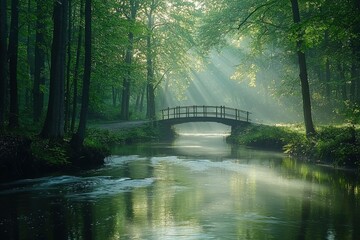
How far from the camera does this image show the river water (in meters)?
9.46

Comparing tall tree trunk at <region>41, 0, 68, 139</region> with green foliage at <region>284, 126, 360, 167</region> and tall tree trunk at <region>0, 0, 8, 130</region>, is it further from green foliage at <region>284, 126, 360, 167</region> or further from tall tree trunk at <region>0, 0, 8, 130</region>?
green foliage at <region>284, 126, 360, 167</region>

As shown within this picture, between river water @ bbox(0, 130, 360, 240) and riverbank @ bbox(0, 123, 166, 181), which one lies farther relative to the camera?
riverbank @ bbox(0, 123, 166, 181)

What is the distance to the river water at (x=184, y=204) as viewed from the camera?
9.46 metres

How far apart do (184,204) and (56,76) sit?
378 inches

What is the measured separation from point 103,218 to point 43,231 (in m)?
1.70

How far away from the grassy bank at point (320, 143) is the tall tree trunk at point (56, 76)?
1340cm

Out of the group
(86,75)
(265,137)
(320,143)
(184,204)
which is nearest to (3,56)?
(86,75)

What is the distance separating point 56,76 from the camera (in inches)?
734

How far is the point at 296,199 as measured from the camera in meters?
13.2

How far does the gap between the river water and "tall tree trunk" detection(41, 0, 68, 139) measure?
8.60 feet

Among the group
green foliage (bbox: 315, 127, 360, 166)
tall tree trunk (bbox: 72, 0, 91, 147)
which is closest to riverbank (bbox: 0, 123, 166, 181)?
tall tree trunk (bbox: 72, 0, 91, 147)

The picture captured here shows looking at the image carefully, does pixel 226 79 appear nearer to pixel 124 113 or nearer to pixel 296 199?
pixel 124 113

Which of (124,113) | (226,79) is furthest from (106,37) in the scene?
(226,79)

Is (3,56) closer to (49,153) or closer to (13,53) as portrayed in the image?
(13,53)
